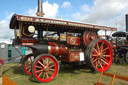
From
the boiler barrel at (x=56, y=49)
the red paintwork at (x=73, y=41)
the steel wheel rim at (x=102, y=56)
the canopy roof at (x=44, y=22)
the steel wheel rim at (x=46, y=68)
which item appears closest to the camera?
the canopy roof at (x=44, y=22)

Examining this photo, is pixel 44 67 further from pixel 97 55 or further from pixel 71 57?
pixel 97 55

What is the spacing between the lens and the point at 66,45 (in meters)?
5.69

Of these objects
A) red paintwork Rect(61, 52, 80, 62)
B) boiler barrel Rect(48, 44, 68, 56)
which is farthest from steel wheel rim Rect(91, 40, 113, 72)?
boiler barrel Rect(48, 44, 68, 56)

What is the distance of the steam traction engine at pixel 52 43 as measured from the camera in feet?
14.4

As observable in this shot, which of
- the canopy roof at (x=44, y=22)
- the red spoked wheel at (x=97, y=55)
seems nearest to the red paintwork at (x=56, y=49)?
the canopy roof at (x=44, y=22)

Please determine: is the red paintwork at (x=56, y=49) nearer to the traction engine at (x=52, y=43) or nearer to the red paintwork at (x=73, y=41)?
the traction engine at (x=52, y=43)

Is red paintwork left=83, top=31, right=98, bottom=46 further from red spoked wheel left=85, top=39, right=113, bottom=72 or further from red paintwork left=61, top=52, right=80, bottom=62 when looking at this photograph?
red paintwork left=61, top=52, right=80, bottom=62

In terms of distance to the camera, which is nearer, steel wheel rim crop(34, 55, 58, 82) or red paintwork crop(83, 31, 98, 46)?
steel wheel rim crop(34, 55, 58, 82)

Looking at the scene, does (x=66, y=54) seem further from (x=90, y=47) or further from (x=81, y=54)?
(x=90, y=47)

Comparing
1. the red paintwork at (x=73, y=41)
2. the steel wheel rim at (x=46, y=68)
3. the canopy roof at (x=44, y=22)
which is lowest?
the steel wheel rim at (x=46, y=68)

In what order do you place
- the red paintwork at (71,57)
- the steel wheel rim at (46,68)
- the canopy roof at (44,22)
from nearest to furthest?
1. the canopy roof at (44,22)
2. the steel wheel rim at (46,68)
3. the red paintwork at (71,57)

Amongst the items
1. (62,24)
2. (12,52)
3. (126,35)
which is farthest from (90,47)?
(12,52)

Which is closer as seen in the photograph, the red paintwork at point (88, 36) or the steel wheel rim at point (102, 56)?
the steel wheel rim at point (102, 56)

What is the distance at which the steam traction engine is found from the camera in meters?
4.38
